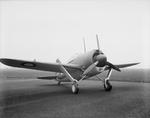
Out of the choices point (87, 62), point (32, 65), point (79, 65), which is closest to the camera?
point (32, 65)

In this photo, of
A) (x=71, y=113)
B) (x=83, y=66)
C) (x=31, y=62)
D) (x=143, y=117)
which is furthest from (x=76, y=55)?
(x=143, y=117)

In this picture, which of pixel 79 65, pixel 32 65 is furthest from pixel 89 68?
pixel 32 65

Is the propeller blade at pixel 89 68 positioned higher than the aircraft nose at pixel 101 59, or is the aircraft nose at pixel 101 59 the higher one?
the aircraft nose at pixel 101 59

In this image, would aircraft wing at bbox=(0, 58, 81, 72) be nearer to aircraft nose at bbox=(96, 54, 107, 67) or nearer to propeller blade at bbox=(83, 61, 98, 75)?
propeller blade at bbox=(83, 61, 98, 75)

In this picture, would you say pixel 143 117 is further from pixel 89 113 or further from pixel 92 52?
pixel 92 52

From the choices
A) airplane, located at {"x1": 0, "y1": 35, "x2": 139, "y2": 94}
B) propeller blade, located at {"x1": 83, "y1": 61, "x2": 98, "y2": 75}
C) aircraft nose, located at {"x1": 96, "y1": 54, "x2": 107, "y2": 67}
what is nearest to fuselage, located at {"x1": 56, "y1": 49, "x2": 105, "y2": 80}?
airplane, located at {"x1": 0, "y1": 35, "x2": 139, "y2": 94}

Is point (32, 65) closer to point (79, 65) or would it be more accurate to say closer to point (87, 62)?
point (79, 65)

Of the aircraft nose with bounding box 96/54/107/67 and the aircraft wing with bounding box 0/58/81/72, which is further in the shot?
the aircraft nose with bounding box 96/54/107/67

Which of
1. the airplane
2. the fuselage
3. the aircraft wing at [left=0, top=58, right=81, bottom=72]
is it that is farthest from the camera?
the fuselage

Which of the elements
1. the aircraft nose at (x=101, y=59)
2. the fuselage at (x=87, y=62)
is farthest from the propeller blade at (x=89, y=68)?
the fuselage at (x=87, y=62)

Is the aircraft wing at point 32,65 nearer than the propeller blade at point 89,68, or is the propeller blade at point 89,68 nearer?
the aircraft wing at point 32,65

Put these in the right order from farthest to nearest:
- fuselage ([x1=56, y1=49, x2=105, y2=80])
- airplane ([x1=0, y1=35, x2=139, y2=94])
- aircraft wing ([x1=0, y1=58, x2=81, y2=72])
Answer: fuselage ([x1=56, y1=49, x2=105, y2=80])
airplane ([x1=0, y1=35, x2=139, y2=94])
aircraft wing ([x1=0, y1=58, x2=81, y2=72])

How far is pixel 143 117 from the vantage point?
16.5ft

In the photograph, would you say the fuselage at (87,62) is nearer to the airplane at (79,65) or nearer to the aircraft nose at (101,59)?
the airplane at (79,65)
